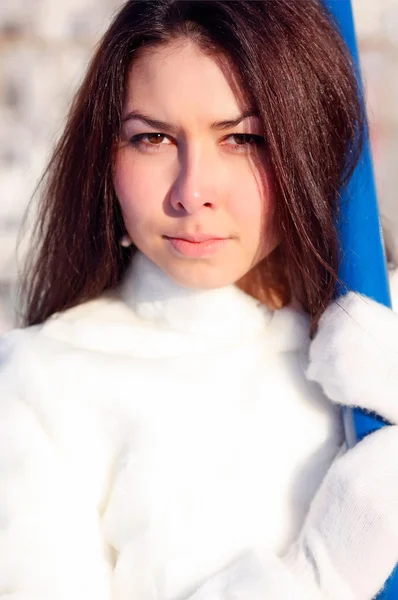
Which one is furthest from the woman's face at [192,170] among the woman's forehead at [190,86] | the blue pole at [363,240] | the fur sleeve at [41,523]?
the fur sleeve at [41,523]

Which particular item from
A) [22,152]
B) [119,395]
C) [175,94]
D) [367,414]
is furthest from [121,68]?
[22,152]

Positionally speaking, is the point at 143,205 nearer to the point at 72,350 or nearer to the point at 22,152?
the point at 72,350

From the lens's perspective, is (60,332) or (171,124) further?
(60,332)

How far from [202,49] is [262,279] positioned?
396 millimetres

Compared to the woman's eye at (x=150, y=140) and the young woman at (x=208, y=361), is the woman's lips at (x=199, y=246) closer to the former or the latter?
the young woman at (x=208, y=361)

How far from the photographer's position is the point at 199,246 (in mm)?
1042

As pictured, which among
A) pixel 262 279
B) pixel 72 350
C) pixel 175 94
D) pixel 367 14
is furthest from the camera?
pixel 367 14

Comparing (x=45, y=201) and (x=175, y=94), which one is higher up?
(x=175, y=94)

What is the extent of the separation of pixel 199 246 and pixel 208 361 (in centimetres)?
19

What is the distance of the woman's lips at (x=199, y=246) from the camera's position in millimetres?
1040

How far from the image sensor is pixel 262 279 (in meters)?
1.23

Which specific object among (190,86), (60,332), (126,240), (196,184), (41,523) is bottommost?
(41,523)

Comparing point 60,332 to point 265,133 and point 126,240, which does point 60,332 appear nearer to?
point 126,240

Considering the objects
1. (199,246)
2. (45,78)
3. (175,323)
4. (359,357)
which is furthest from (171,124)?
(45,78)
